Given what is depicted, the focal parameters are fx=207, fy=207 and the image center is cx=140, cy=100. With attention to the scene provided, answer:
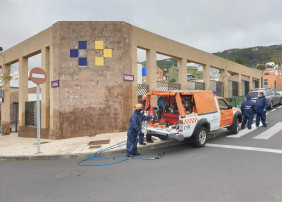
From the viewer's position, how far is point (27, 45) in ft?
43.5

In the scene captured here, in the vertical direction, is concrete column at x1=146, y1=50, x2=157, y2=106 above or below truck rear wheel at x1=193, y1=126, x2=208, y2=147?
above

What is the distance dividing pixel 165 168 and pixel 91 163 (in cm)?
212

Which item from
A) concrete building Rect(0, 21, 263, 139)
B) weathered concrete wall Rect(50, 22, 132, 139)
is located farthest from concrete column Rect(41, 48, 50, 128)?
weathered concrete wall Rect(50, 22, 132, 139)

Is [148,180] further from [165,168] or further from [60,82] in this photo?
[60,82]

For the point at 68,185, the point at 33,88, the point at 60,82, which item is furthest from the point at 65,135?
the point at 33,88

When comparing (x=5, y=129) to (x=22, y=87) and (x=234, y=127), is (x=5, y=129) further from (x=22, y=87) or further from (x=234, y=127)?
(x=234, y=127)

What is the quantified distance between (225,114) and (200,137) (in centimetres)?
198

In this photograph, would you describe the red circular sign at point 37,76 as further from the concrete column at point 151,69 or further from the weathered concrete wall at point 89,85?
the concrete column at point 151,69

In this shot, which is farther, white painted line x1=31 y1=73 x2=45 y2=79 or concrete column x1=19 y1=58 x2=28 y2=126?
concrete column x1=19 y1=58 x2=28 y2=126

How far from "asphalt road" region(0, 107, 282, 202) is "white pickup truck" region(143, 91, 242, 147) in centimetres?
63

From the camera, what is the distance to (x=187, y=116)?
6.47 metres

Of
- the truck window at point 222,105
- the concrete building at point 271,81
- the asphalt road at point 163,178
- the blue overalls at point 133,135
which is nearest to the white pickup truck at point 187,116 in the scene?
the truck window at point 222,105

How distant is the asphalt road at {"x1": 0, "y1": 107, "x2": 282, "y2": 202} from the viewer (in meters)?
3.59

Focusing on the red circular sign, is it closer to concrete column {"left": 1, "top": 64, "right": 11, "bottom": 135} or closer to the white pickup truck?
the white pickup truck
